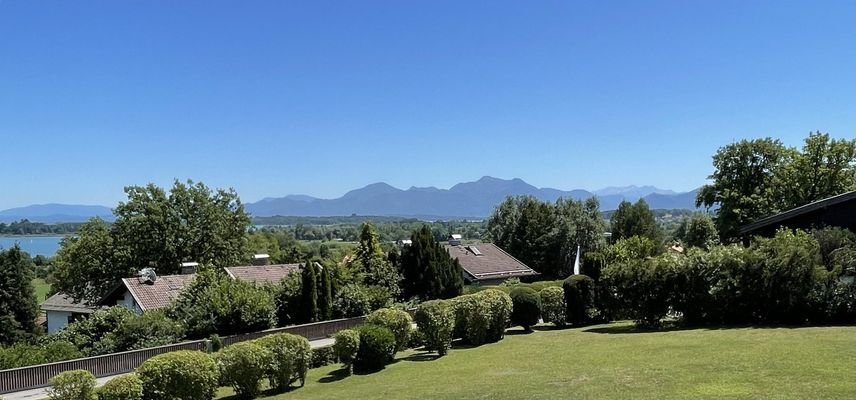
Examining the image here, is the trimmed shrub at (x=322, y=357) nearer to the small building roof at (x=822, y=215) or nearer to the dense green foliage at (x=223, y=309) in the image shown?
the dense green foliage at (x=223, y=309)

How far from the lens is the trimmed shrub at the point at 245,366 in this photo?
16531 millimetres

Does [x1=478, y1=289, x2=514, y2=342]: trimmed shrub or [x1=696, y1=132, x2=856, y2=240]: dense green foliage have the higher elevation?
[x1=696, y1=132, x2=856, y2=240]: dense green foliage

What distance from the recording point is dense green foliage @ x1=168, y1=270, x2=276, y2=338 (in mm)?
27812

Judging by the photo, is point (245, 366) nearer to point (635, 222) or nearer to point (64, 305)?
point (64, 305)

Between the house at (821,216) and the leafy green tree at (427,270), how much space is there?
17835 mm

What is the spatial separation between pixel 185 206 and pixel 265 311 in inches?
914

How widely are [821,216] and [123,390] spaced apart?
28.4 metres

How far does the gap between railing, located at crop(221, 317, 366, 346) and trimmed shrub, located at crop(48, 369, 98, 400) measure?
39.3ft

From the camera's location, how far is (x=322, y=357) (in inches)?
888

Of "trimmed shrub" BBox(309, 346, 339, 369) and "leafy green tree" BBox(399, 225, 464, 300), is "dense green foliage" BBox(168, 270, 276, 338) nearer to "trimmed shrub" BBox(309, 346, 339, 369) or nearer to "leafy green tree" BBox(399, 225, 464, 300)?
"trimmed shrub" BBox(309, 346, 339, 369)

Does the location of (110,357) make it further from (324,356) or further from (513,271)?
(513,271)

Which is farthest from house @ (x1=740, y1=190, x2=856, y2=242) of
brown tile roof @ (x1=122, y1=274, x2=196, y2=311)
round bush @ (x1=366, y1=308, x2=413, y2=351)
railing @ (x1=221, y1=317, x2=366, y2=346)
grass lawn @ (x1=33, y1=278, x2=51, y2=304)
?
grass lawn @ (x1=33, y1=278, x2=51, y2=304)

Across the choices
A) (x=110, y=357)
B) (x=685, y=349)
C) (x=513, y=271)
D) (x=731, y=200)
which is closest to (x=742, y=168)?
(x=731, y=200)

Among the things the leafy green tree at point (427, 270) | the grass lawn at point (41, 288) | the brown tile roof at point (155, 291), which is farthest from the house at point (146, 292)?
the grass lawn at point (41, 288)
